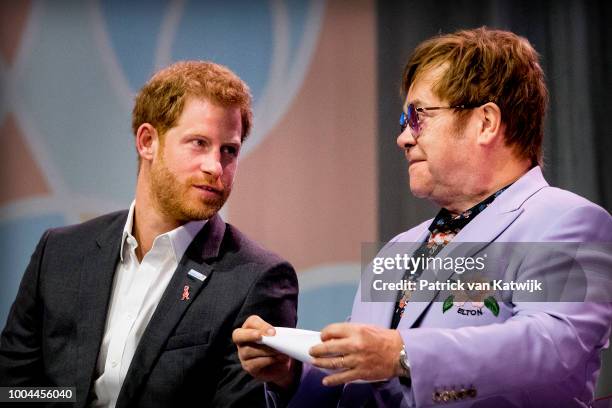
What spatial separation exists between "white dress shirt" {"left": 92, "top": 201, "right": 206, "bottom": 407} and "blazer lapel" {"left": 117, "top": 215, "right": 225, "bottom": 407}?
0.16 feet

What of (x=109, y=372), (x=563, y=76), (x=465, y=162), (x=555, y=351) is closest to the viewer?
(x=555, y=351)

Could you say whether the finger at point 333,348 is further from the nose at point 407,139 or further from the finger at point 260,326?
the nose at point 407,139

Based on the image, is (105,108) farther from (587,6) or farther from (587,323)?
(587,323)

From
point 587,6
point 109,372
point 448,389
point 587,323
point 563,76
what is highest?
point 587,6

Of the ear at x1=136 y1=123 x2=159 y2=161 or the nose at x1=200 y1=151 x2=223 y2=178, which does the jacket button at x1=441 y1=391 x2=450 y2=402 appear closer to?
the nose at x1=200 y1=151 x2=223 y2=178

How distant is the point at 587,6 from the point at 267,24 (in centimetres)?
147

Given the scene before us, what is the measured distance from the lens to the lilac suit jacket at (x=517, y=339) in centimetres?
159

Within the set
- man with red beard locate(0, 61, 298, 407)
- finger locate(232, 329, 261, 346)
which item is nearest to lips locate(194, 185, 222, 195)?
man with red beard locate(0, 61, 298, 407)

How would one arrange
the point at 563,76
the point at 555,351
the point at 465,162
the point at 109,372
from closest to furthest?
the point at 555,351 → the point at 465,162 → the point at 109,372 → the point at 563,76

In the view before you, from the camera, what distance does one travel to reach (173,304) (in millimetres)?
2408

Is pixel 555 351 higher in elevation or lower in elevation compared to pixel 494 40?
lower

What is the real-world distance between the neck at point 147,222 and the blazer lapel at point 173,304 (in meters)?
0.15

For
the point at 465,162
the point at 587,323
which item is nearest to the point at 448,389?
the point at 587,323

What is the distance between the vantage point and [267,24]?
3.51 metres
